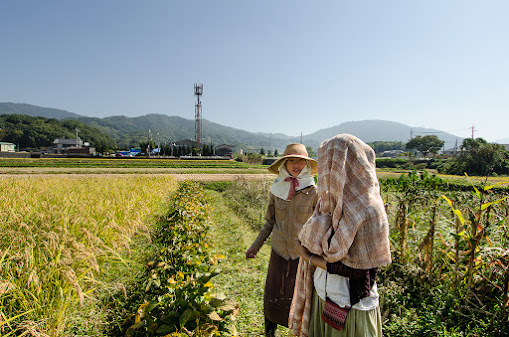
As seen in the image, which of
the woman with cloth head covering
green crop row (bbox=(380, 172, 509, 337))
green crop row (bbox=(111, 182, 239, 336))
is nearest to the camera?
the woman with cloth head covering

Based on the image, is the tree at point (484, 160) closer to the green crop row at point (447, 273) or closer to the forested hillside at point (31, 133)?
the green crop row at point (447, 273)

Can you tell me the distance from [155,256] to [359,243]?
7.57ft

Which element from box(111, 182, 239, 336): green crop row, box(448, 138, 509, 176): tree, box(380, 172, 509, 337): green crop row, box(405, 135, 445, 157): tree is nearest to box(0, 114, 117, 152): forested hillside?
box(448, 138, 509, 176): tree

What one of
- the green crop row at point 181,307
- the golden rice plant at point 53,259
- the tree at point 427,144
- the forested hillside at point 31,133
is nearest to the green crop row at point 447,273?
the green crop row at point 181,307

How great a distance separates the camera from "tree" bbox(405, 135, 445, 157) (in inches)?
2690

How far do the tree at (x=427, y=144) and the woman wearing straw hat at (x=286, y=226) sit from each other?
255 ft

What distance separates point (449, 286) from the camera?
2.68 m

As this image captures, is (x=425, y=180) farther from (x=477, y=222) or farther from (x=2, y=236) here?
(x=2, y=236)

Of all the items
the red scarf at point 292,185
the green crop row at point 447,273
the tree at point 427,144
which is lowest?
the green crop row at point 447,273

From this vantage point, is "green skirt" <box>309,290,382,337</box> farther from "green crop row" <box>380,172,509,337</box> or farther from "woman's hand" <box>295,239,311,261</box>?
"green crop row" <box>380,172,509,337</box>

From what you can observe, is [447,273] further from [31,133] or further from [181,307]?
[31,133]

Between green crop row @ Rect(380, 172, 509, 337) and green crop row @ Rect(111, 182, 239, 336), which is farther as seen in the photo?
green crop row @ Rect(380, 172, 509, 337)

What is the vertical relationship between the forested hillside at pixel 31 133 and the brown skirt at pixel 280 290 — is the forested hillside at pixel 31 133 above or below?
above

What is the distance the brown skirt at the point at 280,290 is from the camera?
2061 mm
